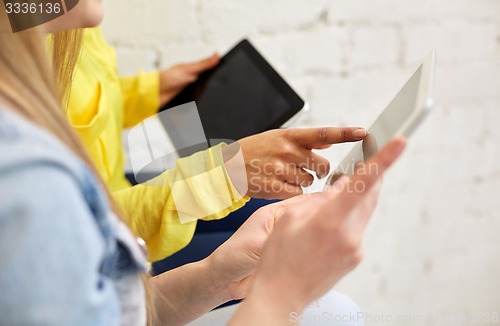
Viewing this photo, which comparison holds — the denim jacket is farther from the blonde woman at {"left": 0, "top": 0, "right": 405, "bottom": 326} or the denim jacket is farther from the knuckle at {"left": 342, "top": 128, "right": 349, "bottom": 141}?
the knuckle at {"left": 342, "top": 128, "right": 349, "bottom": 141}

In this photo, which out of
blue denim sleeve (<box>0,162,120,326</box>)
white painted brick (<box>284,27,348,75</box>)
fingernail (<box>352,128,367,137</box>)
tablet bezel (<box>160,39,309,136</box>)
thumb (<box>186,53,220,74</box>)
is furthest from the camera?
white painted brick (<box>284,27,348,75</box>)

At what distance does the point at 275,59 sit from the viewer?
2.43 feet

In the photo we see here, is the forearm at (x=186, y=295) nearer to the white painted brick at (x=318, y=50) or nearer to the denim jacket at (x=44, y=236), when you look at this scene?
the denim jacket at (x=44, y=236)

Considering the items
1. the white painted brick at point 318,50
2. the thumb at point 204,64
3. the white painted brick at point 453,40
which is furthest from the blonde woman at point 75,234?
the white painted brick at point 453,40

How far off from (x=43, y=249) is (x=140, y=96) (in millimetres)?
430

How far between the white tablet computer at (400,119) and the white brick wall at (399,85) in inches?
10.5

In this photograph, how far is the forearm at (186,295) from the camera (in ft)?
1.34

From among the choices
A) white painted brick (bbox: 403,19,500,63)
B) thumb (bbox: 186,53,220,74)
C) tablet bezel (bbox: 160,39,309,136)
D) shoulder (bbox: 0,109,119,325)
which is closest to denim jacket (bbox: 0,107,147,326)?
shoulder (bbox: 0,109,119,325)

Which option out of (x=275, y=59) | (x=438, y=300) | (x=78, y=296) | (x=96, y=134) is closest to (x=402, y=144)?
(x=78, y=296)

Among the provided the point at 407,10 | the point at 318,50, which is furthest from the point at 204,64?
the point at 407,10

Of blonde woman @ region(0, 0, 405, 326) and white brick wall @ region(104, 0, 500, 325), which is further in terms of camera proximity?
white brick wall @ region(104, 0, 500, 325)

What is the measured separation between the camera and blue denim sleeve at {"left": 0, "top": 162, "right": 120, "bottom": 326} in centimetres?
22

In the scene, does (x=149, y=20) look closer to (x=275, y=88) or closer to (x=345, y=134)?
(x=275, y=88)

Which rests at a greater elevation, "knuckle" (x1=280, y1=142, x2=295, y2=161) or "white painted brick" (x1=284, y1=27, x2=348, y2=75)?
"knuckle" (x1=280, y1=142, x2=295, y2=161)
